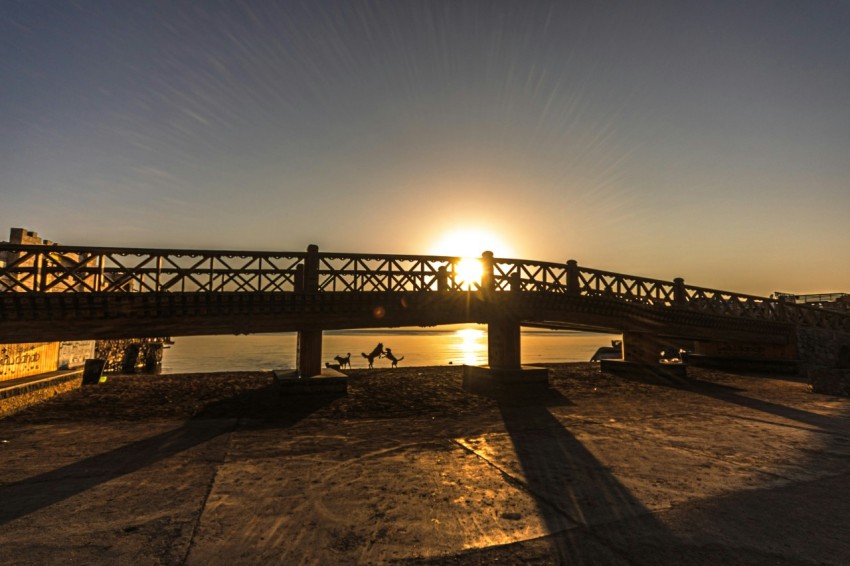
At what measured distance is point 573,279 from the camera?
1667 cm

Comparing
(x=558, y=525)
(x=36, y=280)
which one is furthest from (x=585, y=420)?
(x=36, y=280)

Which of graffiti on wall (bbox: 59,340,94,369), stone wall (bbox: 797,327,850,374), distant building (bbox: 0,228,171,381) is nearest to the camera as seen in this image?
distant building (bbox: 0,228,171,381)

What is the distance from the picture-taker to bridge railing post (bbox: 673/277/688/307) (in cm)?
1939

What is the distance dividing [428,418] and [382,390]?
12.5 feet

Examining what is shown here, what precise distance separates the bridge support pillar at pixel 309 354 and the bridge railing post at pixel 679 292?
16.0 metres

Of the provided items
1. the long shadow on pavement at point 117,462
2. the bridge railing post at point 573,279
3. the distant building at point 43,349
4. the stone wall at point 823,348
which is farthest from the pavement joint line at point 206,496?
the stone wall at point 823,348

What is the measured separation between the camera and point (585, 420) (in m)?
9.17

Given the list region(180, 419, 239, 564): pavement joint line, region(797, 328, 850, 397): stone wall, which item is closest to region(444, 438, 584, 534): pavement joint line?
region(180, 419, 239, 564): pavement joint line

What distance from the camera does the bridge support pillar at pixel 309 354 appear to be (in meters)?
12.6

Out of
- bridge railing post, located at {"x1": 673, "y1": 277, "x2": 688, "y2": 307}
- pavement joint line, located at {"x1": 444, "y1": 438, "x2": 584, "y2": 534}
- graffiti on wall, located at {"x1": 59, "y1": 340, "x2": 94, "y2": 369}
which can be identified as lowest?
pavement joint line, located at {"x1": 444, "y1": 438, "x2": 584, "y2": 534}

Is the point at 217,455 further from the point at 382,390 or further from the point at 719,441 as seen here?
the point at 719,441

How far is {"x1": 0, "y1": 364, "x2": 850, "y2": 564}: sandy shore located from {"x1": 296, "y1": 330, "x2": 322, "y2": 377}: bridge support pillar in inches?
92.4

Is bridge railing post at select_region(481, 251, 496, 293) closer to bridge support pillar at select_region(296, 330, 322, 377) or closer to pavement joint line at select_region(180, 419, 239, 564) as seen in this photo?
bridge support pillar at select_region(296, 330, 322, 377)

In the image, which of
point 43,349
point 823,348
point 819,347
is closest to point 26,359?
point 43,349
